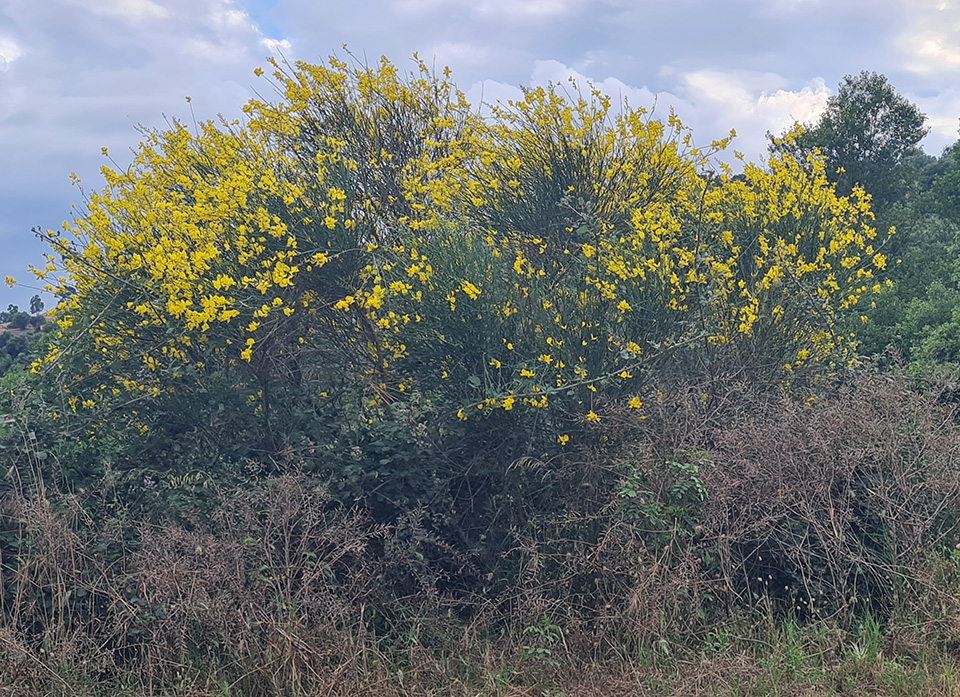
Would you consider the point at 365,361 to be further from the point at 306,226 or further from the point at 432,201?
the point at 432,201

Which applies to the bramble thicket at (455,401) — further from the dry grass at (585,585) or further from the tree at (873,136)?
→ the tree at (873,136)

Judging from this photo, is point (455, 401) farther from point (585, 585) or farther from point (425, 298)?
point (585, 585)

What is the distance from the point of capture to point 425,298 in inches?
225

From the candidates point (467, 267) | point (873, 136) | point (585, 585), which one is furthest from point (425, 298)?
point (873, 136)

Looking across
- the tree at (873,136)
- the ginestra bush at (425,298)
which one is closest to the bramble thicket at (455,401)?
the ginestra bush at (425,298)

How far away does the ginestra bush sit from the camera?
5.78 m

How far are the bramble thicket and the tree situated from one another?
A: 16.6 metres

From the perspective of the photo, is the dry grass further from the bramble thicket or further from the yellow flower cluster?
the yellow flower cluster

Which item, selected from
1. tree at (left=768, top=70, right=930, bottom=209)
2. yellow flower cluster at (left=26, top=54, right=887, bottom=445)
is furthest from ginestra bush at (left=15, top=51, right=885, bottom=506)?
tree at (left=768, top=70, right=930, bottom=209)

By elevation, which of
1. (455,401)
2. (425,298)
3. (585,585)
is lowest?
(585,585)

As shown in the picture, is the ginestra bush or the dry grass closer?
the dry grass

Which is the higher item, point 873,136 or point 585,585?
point 873,136

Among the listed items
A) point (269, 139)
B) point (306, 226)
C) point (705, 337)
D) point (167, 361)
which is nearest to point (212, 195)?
point (306, 226)

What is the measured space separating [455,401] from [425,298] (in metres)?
0.82
